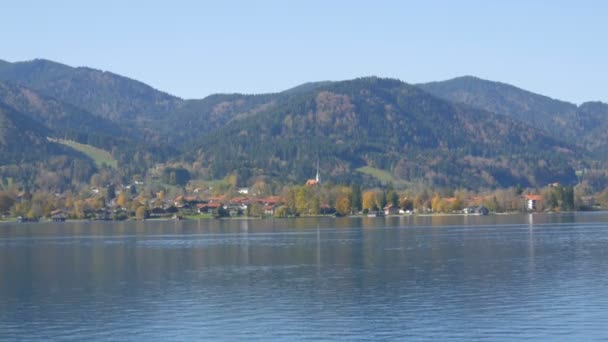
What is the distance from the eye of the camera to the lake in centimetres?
4159

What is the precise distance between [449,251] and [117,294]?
3487cm

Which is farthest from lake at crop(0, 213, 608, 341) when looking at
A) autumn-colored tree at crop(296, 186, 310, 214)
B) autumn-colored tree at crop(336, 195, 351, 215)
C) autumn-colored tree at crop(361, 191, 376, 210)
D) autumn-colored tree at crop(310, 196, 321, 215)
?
autumn-colored tree at crop(361, 191, 376, 210)

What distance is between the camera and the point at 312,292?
53.7m

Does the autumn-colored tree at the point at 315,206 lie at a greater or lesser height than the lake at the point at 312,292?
greater

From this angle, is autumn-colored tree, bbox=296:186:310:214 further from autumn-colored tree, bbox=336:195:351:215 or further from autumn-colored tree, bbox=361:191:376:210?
autumn-colored tree, bbox=361:191:376:210

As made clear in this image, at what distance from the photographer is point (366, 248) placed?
87.5 meters

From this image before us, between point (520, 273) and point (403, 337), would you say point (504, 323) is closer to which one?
point (403, 337)

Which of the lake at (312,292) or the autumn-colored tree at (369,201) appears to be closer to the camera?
the lake at (312,292)

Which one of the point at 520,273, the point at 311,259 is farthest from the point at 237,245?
the point at 520,273

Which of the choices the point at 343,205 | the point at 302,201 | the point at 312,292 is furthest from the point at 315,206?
the point at 312,292

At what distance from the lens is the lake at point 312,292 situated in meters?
41.6

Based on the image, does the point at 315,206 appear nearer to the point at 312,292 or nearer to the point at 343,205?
the point at 343,205

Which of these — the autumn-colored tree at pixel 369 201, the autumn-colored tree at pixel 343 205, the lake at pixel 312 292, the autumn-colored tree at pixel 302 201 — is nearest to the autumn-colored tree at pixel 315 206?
the autumn-colored tree at pixel 302 201

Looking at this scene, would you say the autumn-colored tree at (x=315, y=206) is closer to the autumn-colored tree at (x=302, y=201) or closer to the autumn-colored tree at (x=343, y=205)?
the autumn-colored tree at (x=302, y=201)
